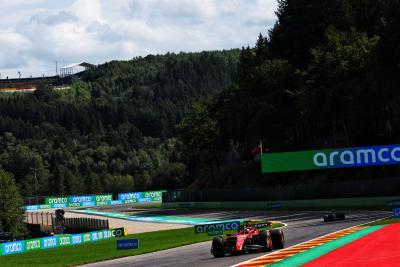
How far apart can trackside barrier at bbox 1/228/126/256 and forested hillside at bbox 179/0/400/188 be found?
3167 centimetres

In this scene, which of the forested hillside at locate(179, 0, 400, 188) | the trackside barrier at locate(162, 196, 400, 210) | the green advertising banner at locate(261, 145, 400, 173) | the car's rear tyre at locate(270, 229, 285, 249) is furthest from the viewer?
the forested hillside at locate(179, 0, 400, 188)

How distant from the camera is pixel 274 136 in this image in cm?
9400

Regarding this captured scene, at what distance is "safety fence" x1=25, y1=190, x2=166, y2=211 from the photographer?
13062 cm

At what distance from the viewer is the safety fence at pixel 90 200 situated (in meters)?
131

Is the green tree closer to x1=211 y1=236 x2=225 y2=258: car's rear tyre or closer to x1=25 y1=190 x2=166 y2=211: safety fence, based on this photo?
x1=25 y1=190 x2=166 y2=211: safety fence

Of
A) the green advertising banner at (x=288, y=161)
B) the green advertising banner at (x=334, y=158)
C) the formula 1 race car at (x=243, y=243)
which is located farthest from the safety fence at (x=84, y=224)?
the formula 1 race car at (x=243, y=243)

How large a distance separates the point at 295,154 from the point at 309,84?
12404 mm

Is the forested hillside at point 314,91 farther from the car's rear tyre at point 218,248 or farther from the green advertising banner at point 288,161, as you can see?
the car's rear tyre at point 218,248

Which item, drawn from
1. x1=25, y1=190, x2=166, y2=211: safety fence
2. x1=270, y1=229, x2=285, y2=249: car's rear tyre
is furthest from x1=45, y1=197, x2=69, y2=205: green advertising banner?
Answer: x1=270, y1=229, x2=285, y2=249: car's rear tyre

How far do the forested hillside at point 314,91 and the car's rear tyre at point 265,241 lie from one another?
45.3m

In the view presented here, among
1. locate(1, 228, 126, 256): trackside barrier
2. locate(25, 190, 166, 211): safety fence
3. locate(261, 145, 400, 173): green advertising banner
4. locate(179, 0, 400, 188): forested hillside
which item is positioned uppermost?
locate(179, 0, 400, 188): forested hillside

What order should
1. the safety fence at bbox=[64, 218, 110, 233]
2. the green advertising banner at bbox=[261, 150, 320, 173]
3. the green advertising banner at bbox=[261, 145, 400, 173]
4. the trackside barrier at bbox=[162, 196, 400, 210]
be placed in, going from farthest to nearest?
1. the green advertising banner at bbox=[261, 150, 320, 173]
2. the safety fence at bbox=[64, 218, 110, 233]
3. the green advertising banner at bbox=[261, 145, 400, 173]
4. the trackside barrier at bbox=[162, 196, 400, 210]

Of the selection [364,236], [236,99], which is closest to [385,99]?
[236,99]

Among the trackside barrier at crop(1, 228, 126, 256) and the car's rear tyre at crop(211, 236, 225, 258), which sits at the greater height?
the car's rear tyre at crop(211, 236, 225, 258)
